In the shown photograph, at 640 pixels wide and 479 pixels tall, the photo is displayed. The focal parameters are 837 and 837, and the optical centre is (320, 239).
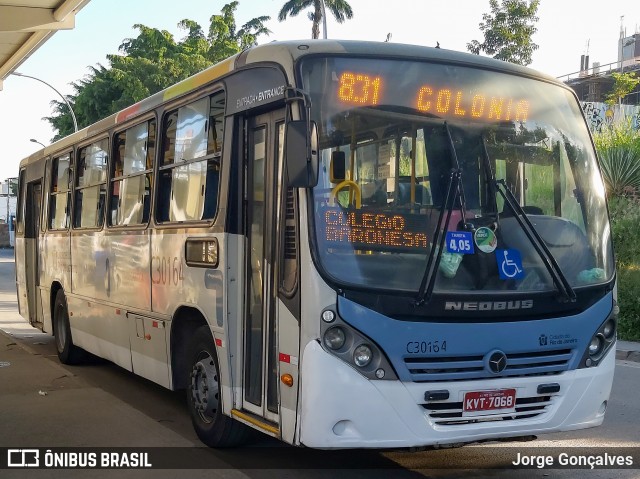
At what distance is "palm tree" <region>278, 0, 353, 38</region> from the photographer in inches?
1827

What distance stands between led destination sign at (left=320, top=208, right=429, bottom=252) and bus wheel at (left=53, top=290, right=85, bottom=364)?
6.82 meters

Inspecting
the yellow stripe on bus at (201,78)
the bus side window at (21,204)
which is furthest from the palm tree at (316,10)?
the yellow stripe on bus at (201,78)

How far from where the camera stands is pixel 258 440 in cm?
684

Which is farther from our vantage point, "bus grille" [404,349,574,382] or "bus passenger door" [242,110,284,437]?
"bus passenger door" [242,110,284,437]

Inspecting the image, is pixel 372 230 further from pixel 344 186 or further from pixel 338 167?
pixel 338 167

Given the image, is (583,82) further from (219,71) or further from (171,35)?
(219,71)

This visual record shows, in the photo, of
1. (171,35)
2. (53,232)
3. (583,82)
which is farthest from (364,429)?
(583,82)

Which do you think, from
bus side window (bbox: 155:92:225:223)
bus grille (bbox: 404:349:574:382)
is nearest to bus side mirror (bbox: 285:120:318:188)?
bus grille (bbox: 404:349:574:382)

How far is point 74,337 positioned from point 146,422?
3507 mm

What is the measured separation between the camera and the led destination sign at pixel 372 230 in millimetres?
5266

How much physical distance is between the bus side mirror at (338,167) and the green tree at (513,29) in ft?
104

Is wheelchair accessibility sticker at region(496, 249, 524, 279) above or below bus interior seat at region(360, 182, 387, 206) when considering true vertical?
below

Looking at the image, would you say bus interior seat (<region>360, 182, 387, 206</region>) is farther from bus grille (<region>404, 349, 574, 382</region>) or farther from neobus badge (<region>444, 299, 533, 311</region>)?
bus grille (<region>404, 349, 574, 382</region>)

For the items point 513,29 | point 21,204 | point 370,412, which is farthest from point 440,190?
point 513,29
